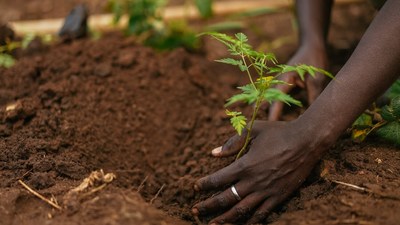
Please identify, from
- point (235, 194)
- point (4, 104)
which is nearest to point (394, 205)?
point (235, 194)

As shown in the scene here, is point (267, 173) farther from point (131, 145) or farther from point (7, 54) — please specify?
point (7, 54)

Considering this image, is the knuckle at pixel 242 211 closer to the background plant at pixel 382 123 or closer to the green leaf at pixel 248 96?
the green leaf at pixel 248 96

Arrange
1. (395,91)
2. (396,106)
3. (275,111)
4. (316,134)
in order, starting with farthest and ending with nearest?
(275,111) → (395,91) → (396,106) → (316,134)

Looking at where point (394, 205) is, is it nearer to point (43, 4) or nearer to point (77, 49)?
point (77, 49)

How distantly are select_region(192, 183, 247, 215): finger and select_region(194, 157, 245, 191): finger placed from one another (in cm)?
4

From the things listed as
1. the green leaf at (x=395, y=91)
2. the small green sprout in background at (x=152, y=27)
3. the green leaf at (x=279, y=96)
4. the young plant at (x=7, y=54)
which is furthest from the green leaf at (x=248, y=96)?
the young plant at (x=7, y=54)

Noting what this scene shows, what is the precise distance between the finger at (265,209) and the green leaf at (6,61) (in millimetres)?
1622

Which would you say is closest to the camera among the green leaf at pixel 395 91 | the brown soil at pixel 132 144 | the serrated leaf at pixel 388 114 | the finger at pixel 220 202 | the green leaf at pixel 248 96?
the green leaf at pixel 248 96

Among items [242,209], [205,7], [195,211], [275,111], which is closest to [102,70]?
[205,7]

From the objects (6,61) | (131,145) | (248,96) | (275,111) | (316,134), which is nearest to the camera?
Answer: (248,96)

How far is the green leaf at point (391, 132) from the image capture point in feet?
6.79

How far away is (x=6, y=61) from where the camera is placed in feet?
9.23

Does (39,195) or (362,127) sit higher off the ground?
Answer: (362,127)

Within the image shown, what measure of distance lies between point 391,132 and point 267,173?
0.59 meters
